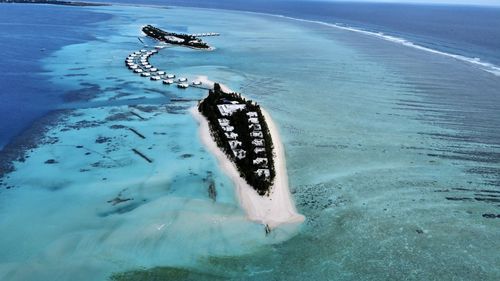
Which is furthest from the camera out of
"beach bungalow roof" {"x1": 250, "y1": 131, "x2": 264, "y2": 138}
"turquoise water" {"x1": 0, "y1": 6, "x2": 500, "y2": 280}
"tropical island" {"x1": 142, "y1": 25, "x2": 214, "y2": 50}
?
"tropical island" {"x1": 142, "y1": 25, "x2": 214, "y2": 50}

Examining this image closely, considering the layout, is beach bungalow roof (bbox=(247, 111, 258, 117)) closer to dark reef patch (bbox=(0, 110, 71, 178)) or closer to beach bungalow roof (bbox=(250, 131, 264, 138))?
beach bungalow roof (bbox=(250, 131, 264, 138))

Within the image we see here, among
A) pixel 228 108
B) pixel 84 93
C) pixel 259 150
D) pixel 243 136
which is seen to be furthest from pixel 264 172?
pixel 84 93

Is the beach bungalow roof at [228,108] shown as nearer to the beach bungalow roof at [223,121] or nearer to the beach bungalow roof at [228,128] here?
the beach bungalow roof at [223,121]

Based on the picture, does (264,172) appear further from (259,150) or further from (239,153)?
(239,153)

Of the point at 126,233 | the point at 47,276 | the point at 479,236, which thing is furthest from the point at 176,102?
the point at 479,236

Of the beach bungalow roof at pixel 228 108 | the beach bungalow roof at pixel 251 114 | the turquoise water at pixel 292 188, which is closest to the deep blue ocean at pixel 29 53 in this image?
the turquoise water at pixel 292 188

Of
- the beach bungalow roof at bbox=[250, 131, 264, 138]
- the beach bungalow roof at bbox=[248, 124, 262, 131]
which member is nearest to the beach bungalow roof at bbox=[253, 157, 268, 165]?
the beach bungalow roof at bbox=[250, 131, 264, 138]

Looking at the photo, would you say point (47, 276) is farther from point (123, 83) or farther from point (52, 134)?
point (123, 83)
